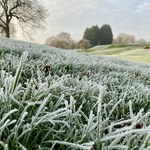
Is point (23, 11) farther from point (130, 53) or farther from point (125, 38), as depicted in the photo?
point (125, 38)

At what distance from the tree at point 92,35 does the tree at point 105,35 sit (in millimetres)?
1609

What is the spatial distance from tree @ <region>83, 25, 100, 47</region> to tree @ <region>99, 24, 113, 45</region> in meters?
1.61

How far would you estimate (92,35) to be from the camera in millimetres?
123938

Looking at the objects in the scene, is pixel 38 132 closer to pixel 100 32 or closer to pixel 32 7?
pixel 32 7

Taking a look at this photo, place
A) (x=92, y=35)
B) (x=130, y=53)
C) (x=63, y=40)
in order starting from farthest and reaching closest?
(x=92, y=35) → (x=63, y=40) → (x=130, y=53)

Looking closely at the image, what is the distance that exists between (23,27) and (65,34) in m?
55.0

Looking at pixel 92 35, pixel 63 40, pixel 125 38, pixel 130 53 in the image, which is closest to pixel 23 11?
pixel 130 53

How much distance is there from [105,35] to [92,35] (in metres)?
5.47

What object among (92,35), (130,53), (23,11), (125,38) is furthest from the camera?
(125,38)

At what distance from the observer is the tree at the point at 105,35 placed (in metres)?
125

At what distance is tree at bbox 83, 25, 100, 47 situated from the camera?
122938mm

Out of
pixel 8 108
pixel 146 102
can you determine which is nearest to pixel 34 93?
pixel 8 108

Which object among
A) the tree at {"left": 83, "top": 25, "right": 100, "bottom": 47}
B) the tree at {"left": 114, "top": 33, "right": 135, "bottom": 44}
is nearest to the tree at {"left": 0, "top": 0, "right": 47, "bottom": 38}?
the tree at {"left": 83, "top": 25, "right": 100, "bottom": 47}

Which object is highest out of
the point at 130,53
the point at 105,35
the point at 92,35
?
the point at 92,35
